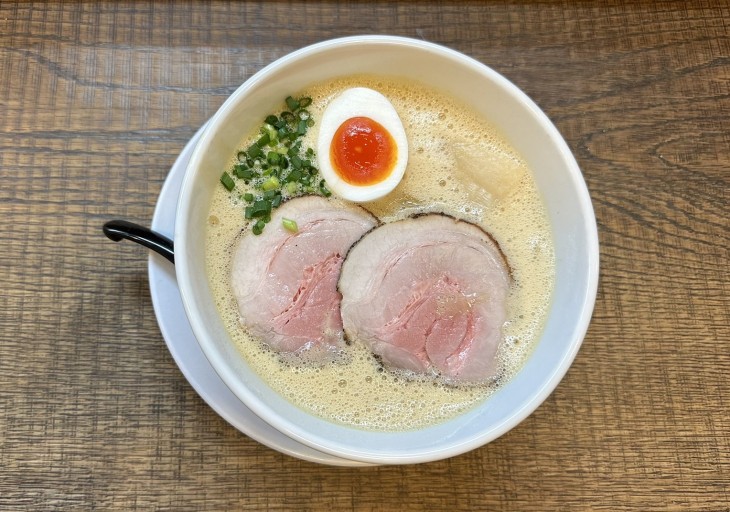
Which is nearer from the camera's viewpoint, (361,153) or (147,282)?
(361,153)

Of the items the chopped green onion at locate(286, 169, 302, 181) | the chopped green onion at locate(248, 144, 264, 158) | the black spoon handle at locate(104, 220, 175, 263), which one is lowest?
the black spoon handle at locate(104, 220, 175, 263)

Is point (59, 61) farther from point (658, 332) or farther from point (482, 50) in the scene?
point (658, 332)

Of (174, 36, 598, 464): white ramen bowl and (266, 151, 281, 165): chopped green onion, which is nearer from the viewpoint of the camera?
(174, 36, 598, 464): white ramen bowl

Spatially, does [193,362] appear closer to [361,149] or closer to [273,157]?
[273,157]

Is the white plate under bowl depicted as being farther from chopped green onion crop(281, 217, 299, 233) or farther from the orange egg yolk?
the orange egg yolk

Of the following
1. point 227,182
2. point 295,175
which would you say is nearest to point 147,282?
point 227,182

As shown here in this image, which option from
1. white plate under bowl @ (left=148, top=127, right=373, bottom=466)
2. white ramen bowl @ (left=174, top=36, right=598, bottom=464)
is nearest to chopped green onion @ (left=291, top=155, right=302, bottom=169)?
white ramen bowl @ (left=174, top=36, right=598, bottom=464)

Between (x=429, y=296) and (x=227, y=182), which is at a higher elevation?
(x=227, y=182)
